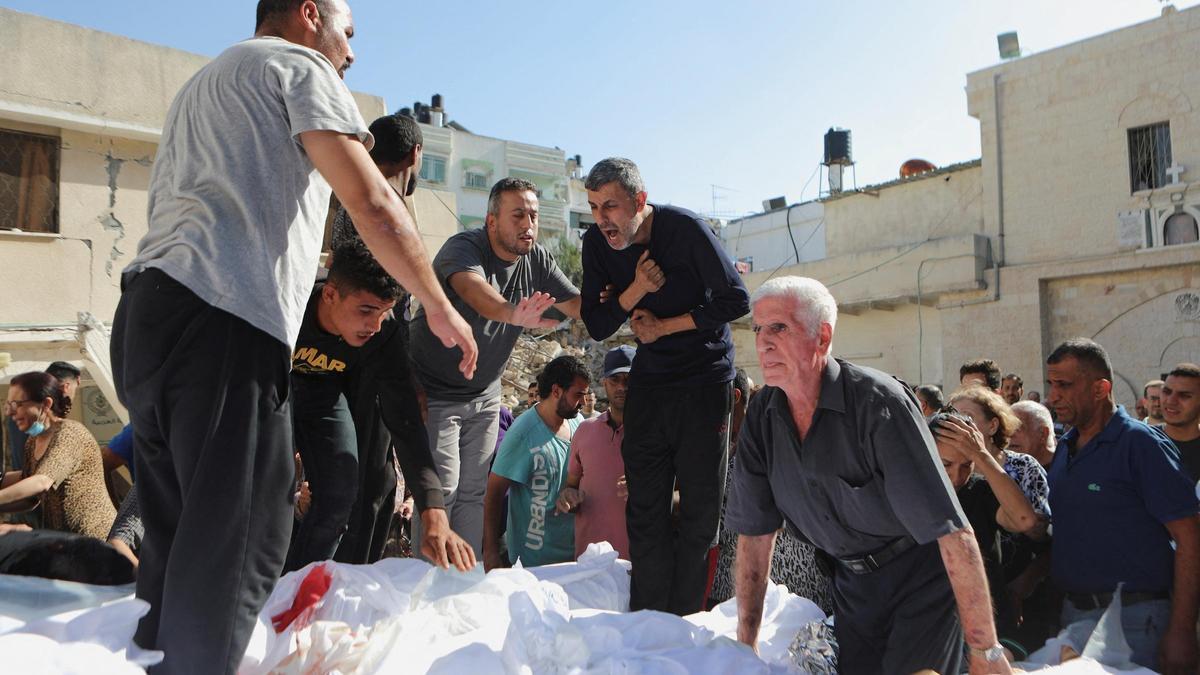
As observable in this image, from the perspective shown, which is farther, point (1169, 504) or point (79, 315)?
point (79, 315)

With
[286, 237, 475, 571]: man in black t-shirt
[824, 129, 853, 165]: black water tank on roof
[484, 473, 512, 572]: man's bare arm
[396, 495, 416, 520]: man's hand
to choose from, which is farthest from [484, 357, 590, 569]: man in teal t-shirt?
[824, 129, 853, 165]: black water tank on roof

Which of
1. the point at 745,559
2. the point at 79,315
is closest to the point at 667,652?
the point at 745,559

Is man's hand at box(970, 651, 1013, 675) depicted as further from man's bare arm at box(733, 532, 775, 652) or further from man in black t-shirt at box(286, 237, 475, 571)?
man in black t-shirt at box(286, 237, 475, 571)

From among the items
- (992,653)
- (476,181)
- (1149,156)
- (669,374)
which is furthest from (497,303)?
(476,181)

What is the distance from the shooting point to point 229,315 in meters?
1.86

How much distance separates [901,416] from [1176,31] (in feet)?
61.8

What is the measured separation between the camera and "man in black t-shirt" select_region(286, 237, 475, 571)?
294 cm

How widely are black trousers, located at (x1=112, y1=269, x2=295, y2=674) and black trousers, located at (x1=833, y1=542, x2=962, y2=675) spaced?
5.95ft

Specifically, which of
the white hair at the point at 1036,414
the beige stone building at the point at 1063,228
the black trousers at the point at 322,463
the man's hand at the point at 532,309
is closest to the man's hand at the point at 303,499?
the black trousers at the point at 322,463

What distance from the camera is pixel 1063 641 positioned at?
3.19 m

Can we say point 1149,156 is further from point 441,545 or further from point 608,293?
point 441,545

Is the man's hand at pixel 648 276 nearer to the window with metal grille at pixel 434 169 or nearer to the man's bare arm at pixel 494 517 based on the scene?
the man's bare arm at pixel 494 517

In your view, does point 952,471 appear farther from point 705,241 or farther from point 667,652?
point 667,652

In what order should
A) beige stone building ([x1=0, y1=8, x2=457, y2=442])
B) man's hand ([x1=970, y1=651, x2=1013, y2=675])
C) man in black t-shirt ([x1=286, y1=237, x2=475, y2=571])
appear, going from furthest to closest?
beige stone building ([x1=0, y1=8, x2=457, y2=442]), man in black t-shirt ([x1=286, y1=237, x2=475, y2=571]), man's hand ([x1=970, y1=651, x2=1013, y2=675])
